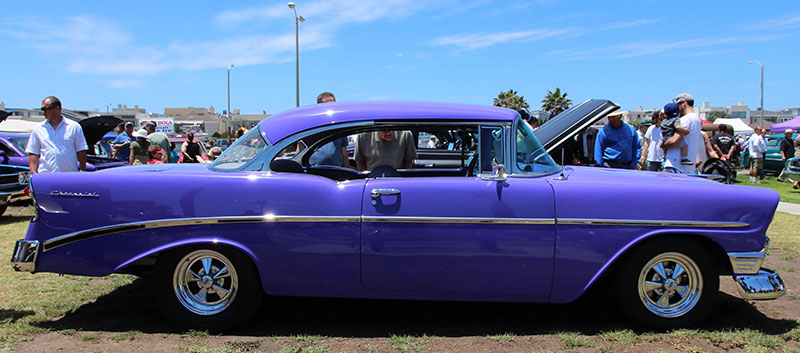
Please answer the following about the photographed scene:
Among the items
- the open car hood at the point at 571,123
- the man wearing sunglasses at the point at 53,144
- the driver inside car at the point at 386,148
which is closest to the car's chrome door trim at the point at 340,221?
the driver inside car at the point at 386,148

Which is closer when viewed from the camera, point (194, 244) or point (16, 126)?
point (194, 244)

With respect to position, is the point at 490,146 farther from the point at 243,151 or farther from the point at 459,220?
the point at 243,151

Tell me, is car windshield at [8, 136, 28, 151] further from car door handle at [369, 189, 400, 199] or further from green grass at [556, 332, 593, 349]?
green grass at [556, 332, 593, 349]

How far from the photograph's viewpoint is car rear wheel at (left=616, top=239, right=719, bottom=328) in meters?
3.38

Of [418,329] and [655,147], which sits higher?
[655,147]

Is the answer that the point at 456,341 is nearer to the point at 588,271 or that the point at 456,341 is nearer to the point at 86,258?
the point at 588,271

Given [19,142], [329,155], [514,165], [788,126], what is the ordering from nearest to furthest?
[514,165] < [329,155] < [19,142] < [788,126]

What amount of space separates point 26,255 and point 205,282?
1.07 metres

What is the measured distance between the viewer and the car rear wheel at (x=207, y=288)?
11.2ft

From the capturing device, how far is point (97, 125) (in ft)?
30.2

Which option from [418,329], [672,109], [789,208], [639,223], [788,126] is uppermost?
[788,126]

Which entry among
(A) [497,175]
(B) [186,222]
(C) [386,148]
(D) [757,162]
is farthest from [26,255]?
(D) [757,162]

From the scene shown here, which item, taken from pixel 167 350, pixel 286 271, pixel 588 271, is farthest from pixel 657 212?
pixel 167 350

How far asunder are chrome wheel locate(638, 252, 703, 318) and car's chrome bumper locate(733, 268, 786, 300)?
0.24 m
